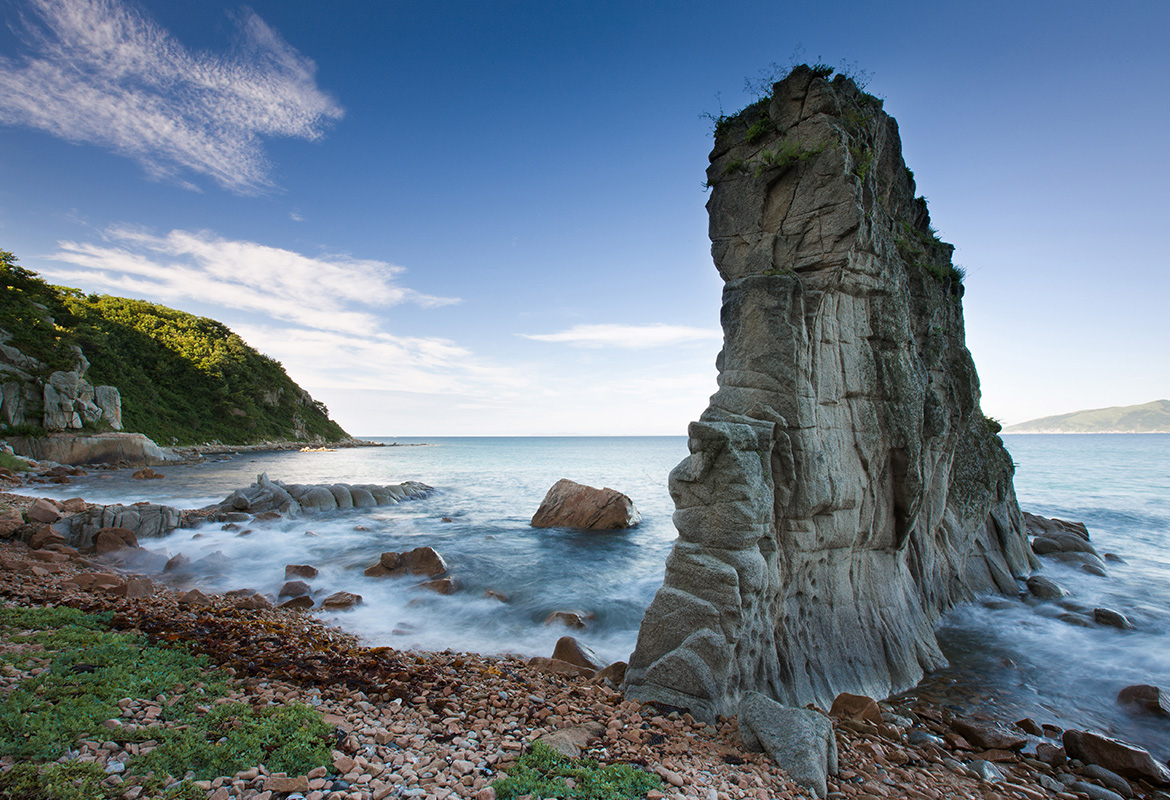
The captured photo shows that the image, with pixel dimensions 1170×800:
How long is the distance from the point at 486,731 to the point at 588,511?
17.9 metres

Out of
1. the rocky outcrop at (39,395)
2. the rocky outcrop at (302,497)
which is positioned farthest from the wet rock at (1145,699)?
the rocky outcrop at (39,395)

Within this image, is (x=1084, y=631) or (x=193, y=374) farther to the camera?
A: (x=193, y=374)

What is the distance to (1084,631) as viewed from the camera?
11070 millimetres

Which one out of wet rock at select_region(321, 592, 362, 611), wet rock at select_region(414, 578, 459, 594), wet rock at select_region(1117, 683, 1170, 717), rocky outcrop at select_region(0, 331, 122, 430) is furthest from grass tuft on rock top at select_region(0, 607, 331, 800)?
rocky outcrop at select_region(0, 331, 122, 430)

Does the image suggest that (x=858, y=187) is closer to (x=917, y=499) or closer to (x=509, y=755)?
(x=917, y=499)

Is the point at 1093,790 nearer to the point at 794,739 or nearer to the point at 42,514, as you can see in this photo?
the point at 794,739

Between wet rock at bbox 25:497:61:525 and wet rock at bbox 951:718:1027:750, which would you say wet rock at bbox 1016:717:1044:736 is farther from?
wet rock at bbox 25:497:61:525

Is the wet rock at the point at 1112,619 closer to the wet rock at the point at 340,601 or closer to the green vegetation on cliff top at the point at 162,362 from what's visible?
the wet rock at the point at 340,601

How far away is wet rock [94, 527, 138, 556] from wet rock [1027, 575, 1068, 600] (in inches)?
1057

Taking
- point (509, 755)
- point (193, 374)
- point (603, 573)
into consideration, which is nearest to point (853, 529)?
point (509, 755)

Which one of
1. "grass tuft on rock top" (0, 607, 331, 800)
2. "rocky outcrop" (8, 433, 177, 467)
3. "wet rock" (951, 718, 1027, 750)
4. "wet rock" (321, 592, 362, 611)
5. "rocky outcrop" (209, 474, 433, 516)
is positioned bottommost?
"wet rock" (951, 718, 1027, 750)

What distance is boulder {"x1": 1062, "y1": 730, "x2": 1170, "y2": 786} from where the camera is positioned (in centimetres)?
632

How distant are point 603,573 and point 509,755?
1163cm

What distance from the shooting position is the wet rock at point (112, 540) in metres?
14.2
